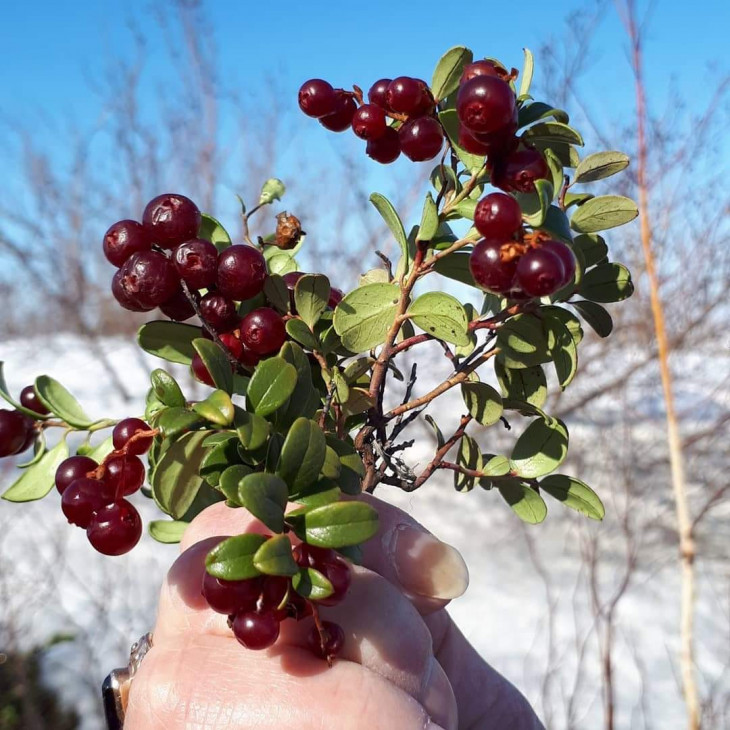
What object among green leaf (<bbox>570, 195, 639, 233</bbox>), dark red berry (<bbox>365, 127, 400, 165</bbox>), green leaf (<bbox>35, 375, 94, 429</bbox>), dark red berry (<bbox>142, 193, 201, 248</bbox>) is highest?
dark red berry (<bbox>365, 127, 400, 165</bbox>)

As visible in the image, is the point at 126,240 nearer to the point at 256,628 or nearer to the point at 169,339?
the point at 169,339

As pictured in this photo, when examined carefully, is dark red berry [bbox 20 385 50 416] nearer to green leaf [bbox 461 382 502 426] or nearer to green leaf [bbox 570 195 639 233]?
green leaf [bbox 461 382 502 426]

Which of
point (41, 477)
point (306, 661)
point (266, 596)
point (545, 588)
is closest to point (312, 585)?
point (266, 596)

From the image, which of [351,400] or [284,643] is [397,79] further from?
[284,643]

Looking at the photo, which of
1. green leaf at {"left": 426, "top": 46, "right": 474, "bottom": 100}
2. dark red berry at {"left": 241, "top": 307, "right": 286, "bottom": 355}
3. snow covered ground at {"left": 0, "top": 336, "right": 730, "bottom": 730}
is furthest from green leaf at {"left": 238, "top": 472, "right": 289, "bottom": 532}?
snow covered ground at {"left": 0, "top": 336, "right": 730, "bottom": 730}

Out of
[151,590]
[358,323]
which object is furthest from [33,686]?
[358,323]
